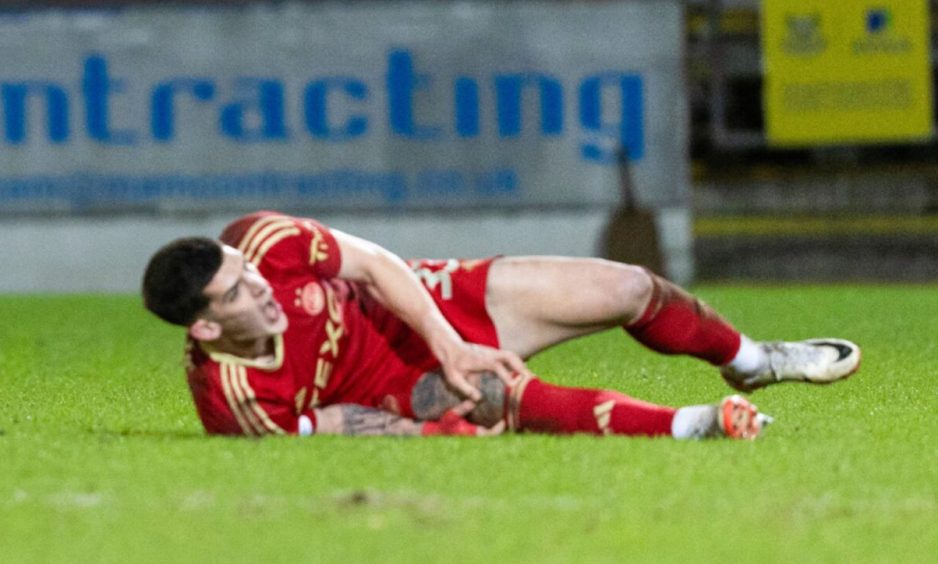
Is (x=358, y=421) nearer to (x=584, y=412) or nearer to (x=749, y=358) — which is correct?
(x=584, y=412)

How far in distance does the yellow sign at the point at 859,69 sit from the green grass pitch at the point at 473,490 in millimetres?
9602

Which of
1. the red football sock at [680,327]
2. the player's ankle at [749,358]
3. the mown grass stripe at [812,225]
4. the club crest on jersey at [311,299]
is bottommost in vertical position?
the mown grass stripe at [812,225]

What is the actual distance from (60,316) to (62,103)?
5.25 meters

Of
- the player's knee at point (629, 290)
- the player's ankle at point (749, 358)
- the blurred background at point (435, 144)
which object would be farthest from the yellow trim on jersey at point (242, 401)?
the blurred background at point (435, 144)

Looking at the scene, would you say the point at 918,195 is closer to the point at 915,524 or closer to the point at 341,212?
the point at 341,212

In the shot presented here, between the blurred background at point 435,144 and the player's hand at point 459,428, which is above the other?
the player's hand at point 459,428

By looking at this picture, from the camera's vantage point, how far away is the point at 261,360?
489 cm

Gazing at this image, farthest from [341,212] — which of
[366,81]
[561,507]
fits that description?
[561,507]

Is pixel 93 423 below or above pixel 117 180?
above

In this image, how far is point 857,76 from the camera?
52.4 ft

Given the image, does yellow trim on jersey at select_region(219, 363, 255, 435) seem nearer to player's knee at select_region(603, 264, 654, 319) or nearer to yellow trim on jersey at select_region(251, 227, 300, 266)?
yellow trim on jersey at select_region(251, 227, 300, 266)

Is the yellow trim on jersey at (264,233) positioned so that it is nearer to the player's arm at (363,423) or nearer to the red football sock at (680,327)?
the player's arm at (363,423)

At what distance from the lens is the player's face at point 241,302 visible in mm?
4738

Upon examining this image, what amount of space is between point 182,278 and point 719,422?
131 centimetres
